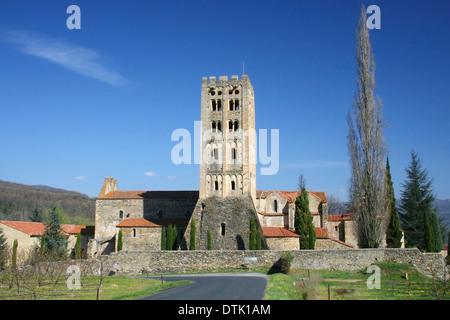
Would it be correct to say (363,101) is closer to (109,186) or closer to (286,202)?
(286,202)

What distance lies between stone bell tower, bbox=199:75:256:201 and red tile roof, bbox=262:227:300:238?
4.19 meters

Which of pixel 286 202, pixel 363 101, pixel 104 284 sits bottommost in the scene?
pixel 104 284

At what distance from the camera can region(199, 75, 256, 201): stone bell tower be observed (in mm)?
48094

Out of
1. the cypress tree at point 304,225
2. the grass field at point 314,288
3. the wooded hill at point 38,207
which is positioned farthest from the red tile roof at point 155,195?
the wooded hill at point 38,207

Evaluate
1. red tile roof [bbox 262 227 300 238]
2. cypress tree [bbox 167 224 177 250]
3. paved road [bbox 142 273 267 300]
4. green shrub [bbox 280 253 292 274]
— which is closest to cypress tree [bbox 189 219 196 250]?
cypress tree [bbox 167 224 177 250]

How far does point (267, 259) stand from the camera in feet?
123

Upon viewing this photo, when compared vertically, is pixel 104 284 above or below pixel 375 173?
below

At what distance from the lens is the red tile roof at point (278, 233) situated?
150 feet

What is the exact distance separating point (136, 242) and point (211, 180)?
12.2 m

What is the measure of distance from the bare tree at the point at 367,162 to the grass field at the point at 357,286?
4124mm

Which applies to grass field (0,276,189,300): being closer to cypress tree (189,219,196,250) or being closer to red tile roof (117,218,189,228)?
cypress tree (189,219,196,250)

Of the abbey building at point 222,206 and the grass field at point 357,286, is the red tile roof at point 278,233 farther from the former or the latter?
the grass field at point 357,286

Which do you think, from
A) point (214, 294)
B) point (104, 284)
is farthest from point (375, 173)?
point (104, 284)
